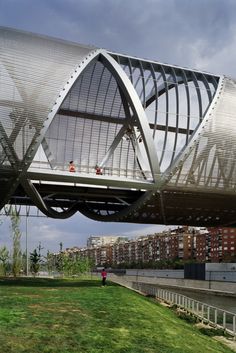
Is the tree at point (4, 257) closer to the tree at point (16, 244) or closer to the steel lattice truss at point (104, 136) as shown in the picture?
the tree at point (16, 244)

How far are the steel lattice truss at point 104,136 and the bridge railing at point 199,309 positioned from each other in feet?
19.5

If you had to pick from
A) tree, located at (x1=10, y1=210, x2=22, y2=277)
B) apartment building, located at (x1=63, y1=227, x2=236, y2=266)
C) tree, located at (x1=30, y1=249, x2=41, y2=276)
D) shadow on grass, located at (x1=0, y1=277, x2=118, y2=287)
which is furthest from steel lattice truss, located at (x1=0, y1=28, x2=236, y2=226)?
apartment building, located at (x1=63, y1=227, x2=236, y2=266)

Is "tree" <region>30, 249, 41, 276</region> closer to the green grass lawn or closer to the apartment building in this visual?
the green grass lawn

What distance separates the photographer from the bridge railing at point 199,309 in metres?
22.5

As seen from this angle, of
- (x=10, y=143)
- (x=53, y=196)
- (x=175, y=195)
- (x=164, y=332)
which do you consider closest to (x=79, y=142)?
(x=53, y=196)

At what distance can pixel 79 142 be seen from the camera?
1603 inches

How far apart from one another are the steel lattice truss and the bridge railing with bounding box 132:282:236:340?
596 cm

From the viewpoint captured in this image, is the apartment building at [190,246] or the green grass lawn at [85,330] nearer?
the green grass lawn at [85,330]

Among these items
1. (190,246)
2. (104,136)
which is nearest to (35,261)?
(104,136)

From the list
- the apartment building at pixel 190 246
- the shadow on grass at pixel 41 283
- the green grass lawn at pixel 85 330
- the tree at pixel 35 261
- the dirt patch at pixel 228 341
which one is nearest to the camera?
the green grass lawn at pixel 85 330

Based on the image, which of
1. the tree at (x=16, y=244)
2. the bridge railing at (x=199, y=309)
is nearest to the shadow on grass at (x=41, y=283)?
the bridge railing at (x=199, y=309)

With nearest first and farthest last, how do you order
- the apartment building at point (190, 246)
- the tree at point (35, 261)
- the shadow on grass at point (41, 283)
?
the shadow on grass at point (41, 283), the tree at point (35, 261), the apartment building at point (190, 246)

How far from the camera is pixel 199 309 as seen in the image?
3225 cm

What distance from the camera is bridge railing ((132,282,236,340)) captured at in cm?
2250
